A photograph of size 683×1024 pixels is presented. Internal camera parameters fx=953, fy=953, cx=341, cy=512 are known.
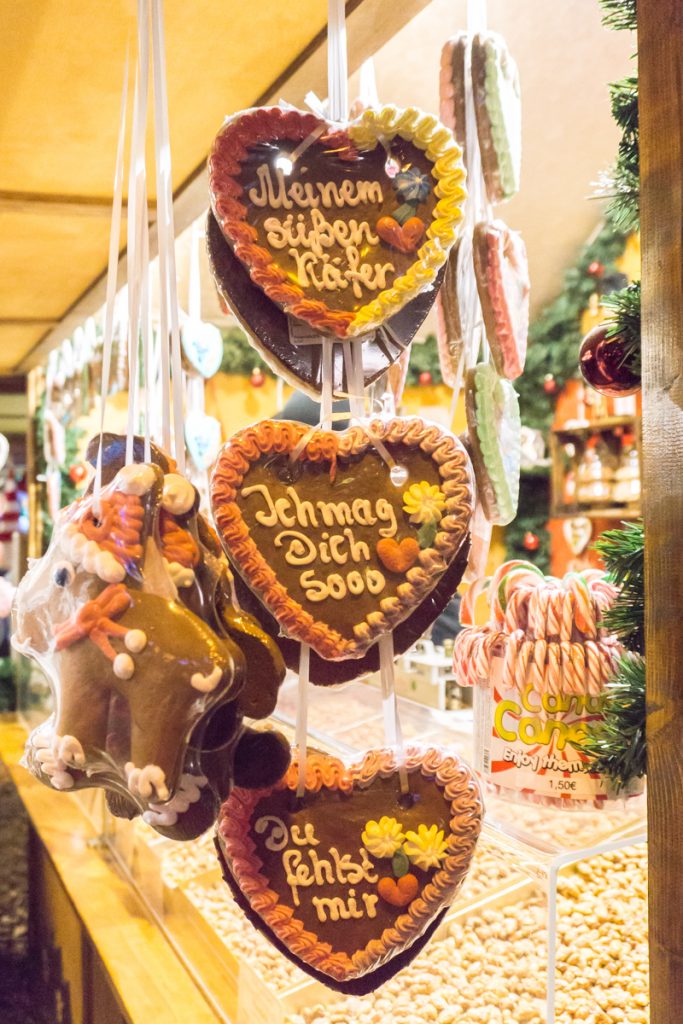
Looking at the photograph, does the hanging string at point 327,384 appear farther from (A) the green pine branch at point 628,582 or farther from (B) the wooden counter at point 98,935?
(B) the wooden counter at point 98,935

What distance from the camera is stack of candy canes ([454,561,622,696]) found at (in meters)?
1.04

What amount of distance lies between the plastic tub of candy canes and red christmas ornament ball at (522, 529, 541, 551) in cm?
429

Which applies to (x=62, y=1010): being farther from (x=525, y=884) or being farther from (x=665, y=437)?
(x=665, y=437)

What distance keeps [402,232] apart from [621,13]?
379mm

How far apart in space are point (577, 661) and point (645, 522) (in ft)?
0.73

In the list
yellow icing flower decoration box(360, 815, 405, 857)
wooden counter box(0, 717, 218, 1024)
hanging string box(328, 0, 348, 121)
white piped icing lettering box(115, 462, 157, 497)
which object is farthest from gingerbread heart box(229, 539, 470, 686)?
wooden counter box(0, 717, 218, 1024)

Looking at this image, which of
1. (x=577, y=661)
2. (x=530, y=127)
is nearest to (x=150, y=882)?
(x=577, y=661)

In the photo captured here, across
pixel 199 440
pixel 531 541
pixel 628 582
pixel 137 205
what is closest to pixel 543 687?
pixel 628 582

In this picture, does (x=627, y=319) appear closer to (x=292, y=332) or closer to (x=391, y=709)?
(x=292, y=332)

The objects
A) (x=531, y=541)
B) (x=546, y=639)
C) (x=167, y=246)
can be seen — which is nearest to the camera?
(x=167, y=246)

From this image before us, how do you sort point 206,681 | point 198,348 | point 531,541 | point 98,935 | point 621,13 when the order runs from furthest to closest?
1. point 531,541
2. point 98,935
3. point 198,348
4. point 621,13
5. point 206,681

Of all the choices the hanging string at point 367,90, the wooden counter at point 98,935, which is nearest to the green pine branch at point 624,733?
the hanging string at point 367,90

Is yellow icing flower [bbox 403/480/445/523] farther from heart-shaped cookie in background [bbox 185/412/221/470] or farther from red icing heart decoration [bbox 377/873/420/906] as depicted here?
heart-shaped cookie in background [bbox 185/412/221/470]

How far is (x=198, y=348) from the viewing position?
1.98 meters
